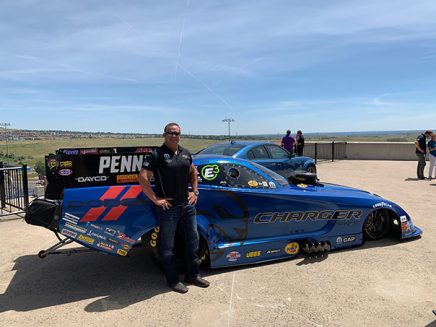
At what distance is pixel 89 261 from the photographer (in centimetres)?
479

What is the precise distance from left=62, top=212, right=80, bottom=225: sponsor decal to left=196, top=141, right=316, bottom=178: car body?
4.55 m

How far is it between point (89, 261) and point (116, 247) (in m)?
1.38

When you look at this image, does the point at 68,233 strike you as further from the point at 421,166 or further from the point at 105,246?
the point at 421,166

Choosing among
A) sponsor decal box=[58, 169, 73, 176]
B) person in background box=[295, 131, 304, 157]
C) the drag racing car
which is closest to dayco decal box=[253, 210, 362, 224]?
the drag racing car

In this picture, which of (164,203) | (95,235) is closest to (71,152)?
(95,235)

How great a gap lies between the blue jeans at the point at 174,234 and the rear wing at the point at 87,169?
0.58m

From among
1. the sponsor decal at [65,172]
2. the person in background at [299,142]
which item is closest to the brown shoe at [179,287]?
the sponsor decal at [65,172]

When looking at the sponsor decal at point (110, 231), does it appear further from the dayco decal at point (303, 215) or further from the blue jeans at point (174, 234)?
the dayco decal at point (303, 215)

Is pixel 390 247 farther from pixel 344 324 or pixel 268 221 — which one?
pixel 344 324

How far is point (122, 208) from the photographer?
145 inches

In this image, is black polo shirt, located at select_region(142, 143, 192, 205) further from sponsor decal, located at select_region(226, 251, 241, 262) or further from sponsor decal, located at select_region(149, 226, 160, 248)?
sponsor decal, located at select_region(226, 251, 241, 262)

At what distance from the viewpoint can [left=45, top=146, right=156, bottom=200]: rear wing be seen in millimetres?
3627

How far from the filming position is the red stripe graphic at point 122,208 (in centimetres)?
A: 363

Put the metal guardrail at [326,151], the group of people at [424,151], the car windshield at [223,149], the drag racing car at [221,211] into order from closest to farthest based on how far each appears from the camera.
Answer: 1. the drag racing car at [221,211]
2. the car windshield at [223,149]
3. the group of people at [424,151]
4. the metal guardrail at [326,151]
